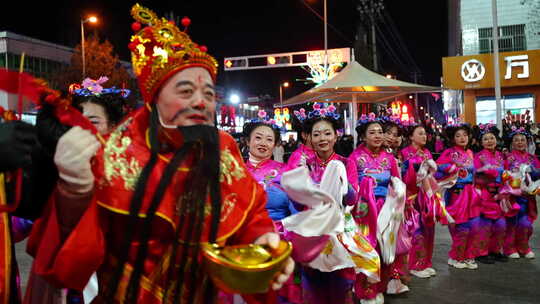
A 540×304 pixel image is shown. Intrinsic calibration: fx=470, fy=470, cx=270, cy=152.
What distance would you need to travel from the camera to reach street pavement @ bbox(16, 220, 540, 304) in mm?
5395

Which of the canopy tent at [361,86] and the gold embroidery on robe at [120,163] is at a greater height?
the canopy tent at [361,86]

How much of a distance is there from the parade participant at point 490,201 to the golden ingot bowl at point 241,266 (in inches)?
235

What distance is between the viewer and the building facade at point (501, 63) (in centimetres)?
1964

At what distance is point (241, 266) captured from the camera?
1738mm

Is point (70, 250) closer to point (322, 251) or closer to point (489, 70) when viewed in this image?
point (322, 251)

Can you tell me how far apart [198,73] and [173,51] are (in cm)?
15

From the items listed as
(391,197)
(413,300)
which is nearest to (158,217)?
(391,197)

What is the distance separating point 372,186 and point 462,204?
2.29m

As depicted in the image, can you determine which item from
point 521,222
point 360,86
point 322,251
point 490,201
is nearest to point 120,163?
point 322,251

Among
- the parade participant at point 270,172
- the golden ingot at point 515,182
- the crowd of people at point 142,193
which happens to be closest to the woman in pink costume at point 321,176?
the parade participant at point 270,172

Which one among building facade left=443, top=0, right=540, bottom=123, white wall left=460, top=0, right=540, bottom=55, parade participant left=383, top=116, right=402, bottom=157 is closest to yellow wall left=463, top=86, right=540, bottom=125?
building facade left=443, top=0, right=540, bottom=123

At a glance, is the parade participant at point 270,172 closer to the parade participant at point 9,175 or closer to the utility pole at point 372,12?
the parade participant at point 9,175

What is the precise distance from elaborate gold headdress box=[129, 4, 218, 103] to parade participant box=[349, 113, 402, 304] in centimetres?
323

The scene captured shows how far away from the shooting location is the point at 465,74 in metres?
20.3
